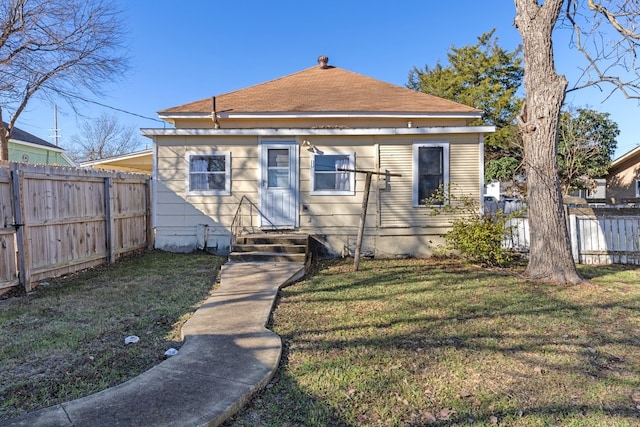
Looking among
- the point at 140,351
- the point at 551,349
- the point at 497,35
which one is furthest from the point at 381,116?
the point at 497,35

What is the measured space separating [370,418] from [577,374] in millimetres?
1939

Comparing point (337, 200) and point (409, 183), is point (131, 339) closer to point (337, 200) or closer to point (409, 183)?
point (337, 200)

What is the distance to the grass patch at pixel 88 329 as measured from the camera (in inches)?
118

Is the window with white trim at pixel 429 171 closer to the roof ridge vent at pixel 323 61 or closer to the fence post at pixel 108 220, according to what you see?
the fence post at pixel 108 220

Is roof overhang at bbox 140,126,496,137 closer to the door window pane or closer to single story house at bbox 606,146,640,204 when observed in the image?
the door window pane

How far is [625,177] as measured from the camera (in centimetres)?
2114

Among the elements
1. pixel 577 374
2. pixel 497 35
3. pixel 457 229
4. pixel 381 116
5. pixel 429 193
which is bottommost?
pixel 577 374

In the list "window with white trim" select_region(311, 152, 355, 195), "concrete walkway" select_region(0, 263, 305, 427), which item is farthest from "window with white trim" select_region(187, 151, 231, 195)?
"concrete walkway" select_region(0, 263, 305, 427)

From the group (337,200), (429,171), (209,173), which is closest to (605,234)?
(429,171)

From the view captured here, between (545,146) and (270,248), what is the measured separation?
5.50 metres

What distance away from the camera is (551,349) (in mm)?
3729

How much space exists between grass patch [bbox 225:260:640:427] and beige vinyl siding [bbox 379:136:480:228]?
9.73 ft

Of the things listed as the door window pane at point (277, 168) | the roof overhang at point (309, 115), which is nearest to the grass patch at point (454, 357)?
the door window pane at point (277, 168)

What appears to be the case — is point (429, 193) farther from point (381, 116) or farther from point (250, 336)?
point (250, 336)
